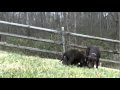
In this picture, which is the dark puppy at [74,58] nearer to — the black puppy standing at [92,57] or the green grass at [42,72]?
the black puppy standing at [92,57]

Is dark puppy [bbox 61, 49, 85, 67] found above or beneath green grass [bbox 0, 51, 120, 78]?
beneath

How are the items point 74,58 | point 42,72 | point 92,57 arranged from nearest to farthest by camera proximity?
point 42,72
point 74,58
point 92,57

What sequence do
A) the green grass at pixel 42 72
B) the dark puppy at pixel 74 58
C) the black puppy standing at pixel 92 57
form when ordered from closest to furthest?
1. the green grass at pixel 42 72
2. the dark puppy at pixel 74 58
3. the black puppy standing at pixel 92 57

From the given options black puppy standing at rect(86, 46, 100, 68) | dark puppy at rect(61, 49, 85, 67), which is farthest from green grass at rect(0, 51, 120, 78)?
black puppy standing at rect(86, 46, 100, 68)

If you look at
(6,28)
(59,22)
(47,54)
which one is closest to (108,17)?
(59,22)

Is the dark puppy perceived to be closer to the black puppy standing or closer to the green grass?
the black puppy standing

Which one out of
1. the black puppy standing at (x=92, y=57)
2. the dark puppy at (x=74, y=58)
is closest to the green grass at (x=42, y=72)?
the dark puppy at (x=74, y=58)

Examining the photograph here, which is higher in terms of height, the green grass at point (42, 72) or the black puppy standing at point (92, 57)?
the green grass at point (42, 72)

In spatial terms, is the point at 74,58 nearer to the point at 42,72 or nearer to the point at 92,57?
the point at 92,57

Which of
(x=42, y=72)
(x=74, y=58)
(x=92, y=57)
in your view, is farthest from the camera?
(x=92, y=57)

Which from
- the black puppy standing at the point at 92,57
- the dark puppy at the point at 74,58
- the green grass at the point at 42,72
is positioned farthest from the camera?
the black puppy standing at the point at 92,57

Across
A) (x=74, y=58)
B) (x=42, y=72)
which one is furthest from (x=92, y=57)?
(x=42, y=72)
